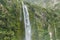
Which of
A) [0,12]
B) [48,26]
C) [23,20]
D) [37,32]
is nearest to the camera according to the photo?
[0,12]

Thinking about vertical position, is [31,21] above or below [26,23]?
above

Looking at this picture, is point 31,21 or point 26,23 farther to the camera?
point 31,21

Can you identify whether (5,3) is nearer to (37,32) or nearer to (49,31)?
(37,32)

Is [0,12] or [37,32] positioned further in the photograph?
[37,32]

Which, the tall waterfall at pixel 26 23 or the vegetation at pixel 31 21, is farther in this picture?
the tall waterfall at pixel 26 23

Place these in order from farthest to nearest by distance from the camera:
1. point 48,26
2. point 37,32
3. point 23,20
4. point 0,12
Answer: point 48,26, point 37,32, point 23,20, point 0,12

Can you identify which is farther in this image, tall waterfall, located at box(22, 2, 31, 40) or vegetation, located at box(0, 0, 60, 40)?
tall waterfall, located at box(22, 2, 31, 40)

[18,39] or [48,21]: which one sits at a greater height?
[48,21]

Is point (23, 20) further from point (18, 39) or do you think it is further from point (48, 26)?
point (48, 26)

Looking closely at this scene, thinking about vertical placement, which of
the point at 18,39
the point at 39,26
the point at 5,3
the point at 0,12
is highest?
the point at 5,3

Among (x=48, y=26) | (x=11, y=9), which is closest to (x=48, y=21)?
(x=48, y=26)
